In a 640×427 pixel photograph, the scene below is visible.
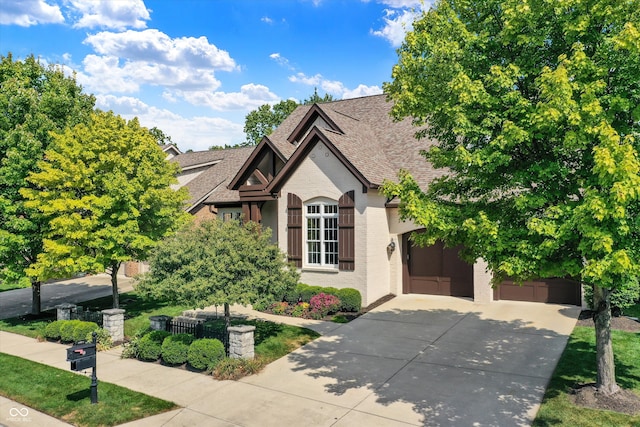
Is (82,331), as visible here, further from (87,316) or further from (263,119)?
(263,119)

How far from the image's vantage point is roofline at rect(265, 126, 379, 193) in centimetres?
1747

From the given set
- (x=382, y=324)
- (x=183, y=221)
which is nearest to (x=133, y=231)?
(x=183, y=221)

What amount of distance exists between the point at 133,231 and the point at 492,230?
1286 cm

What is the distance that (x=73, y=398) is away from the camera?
394 inches

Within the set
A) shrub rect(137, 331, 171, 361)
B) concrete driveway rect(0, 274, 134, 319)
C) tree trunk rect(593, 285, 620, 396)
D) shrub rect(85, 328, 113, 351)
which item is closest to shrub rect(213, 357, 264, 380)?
shrub rect(137, 331, 171, 361)

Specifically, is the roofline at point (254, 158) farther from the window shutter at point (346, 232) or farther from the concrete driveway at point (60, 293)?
the concrete driveway at point (60, 293)

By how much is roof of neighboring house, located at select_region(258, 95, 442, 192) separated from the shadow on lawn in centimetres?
607

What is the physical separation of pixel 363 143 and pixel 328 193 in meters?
3.81

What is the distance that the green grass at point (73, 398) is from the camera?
358 inches

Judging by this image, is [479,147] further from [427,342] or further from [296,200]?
[296,200]

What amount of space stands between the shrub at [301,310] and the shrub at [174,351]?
5092 millimetres

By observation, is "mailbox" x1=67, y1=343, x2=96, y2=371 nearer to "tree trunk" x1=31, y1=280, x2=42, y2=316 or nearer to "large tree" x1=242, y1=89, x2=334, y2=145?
"tree trunk" x1=31, y1=280, x2=42, y2=316

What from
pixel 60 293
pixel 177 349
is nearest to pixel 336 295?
pixel 177 349

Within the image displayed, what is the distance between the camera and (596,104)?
7.12 metres
